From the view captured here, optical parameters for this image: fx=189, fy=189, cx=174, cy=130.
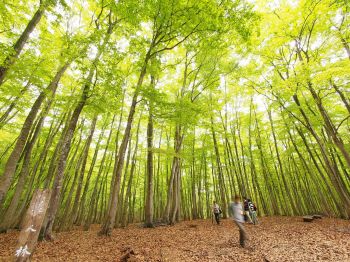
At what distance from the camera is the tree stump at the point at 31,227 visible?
317 cm

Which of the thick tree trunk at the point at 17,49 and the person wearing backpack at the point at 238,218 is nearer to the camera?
the thick tree trunk at the point at 17,49

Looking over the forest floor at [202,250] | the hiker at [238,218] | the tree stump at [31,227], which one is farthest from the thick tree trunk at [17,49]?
the hiker at [238,218]

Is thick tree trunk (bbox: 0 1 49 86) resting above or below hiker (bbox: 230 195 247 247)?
above

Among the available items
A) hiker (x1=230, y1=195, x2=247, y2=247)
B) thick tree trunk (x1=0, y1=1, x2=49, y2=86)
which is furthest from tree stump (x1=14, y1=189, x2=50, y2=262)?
hiker (x1=230, y1=195, x2=247, y2=247)

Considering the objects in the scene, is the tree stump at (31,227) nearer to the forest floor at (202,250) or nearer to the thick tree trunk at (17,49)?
the forest floor at (202,250)

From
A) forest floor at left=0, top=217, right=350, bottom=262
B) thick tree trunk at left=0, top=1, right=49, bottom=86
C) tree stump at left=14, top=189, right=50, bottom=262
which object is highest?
thick tree trunk at left=0, top=1, right=49, bottom=86

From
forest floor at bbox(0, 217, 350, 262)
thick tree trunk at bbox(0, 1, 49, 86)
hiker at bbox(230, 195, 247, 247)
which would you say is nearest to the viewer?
forest floor at bbox(0, 217, 350, 262)

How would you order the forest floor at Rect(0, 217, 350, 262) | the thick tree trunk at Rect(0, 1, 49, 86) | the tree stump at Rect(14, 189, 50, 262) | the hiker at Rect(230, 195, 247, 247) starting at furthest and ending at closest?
the hiker at Rect(230, 195, 247, 247)
the thick tree trunk at Rect(0, 1, 49, 86)
the forest floor at Rect(0, 217, 350, 262)
the tree stump at Rect(14, 189, 50, 262)

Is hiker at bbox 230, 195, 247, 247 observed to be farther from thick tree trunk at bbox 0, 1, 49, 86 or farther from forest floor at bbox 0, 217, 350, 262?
thick tree trunk at bbox 0, 1, 49, 86

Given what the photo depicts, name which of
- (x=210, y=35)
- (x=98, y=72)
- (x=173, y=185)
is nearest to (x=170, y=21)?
(x=210, y=35)

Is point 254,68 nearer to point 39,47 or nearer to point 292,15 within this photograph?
point 292,15

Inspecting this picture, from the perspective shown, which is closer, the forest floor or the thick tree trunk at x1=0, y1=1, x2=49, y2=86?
the forest floor

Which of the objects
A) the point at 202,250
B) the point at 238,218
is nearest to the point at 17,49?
the point at 202,250

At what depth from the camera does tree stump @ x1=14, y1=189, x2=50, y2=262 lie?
317 centimetres
